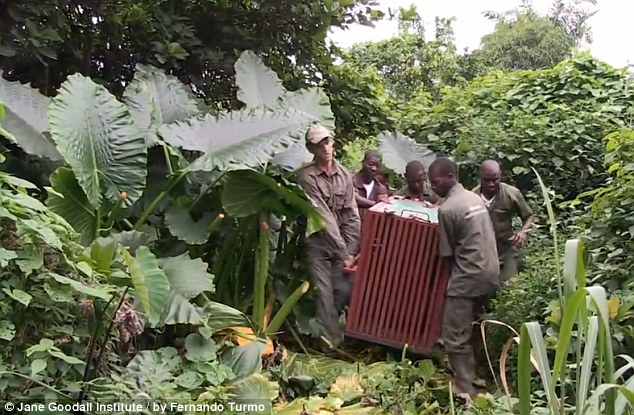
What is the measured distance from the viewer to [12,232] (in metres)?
2.71

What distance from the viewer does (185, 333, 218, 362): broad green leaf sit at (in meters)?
3.49

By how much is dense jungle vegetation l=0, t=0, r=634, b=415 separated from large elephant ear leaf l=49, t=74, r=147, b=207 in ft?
0.04

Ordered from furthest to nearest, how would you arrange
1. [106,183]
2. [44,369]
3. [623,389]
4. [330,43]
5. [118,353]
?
[330,43], [106,183], [118,353], [44,369], [623,389]

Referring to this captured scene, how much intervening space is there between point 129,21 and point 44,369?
341cm

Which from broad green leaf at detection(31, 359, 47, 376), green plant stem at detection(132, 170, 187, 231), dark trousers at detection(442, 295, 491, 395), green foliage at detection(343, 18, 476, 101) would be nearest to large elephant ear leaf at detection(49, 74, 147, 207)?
green plant stem at detection(132, 170, 187, 231)

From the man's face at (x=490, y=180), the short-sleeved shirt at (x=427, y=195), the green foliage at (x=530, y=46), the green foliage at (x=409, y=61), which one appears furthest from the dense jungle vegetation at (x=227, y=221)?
the green foliage at (x=530, y=46)

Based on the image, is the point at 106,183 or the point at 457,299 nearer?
the point at 106,183

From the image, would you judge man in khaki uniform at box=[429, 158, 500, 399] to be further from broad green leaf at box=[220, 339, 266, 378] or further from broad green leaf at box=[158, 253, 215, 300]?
broad green leaf at box=[158, 253, 215, 300]

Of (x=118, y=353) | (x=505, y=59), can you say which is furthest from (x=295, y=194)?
(x=505, y=59)

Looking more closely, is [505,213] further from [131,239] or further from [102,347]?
[102,347]

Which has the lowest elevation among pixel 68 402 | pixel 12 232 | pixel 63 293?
pixel 68 402

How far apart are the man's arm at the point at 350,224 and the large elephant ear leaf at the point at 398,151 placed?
113 cm

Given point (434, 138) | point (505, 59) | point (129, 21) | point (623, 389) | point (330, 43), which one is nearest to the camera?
point (623, 389)

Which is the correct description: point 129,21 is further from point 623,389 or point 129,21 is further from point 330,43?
point 623,389
